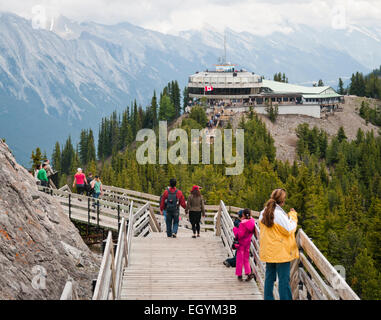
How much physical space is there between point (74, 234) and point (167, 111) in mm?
132178

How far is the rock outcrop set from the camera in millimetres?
14034

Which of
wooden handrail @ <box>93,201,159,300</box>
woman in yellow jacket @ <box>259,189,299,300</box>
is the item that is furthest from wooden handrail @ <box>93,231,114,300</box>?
woman in yellow jacket @ <box>259,189,299,300</box>

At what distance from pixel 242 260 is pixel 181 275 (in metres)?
1.55

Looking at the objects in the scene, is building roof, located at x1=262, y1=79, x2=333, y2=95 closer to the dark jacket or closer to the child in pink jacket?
the dark jacket

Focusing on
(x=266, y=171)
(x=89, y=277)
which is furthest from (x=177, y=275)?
(x=266, y=171)

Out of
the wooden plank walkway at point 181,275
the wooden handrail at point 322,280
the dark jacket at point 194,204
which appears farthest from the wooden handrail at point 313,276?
the dark jacket at point 194,204

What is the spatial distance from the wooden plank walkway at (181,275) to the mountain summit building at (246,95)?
114 meters

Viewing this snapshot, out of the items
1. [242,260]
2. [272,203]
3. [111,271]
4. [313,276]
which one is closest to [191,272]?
[242,260]

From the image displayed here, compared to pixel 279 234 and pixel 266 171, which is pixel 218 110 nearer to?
pixel 266 171

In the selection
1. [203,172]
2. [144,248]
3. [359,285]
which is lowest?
[359,285]

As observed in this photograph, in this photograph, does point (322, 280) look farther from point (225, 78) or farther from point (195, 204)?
point (225, 78)

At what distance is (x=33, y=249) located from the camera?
51.1ft

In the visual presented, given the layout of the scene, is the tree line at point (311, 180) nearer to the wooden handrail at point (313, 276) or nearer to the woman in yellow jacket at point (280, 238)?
the wooden handrail at point (313, 276)

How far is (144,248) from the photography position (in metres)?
17.2
